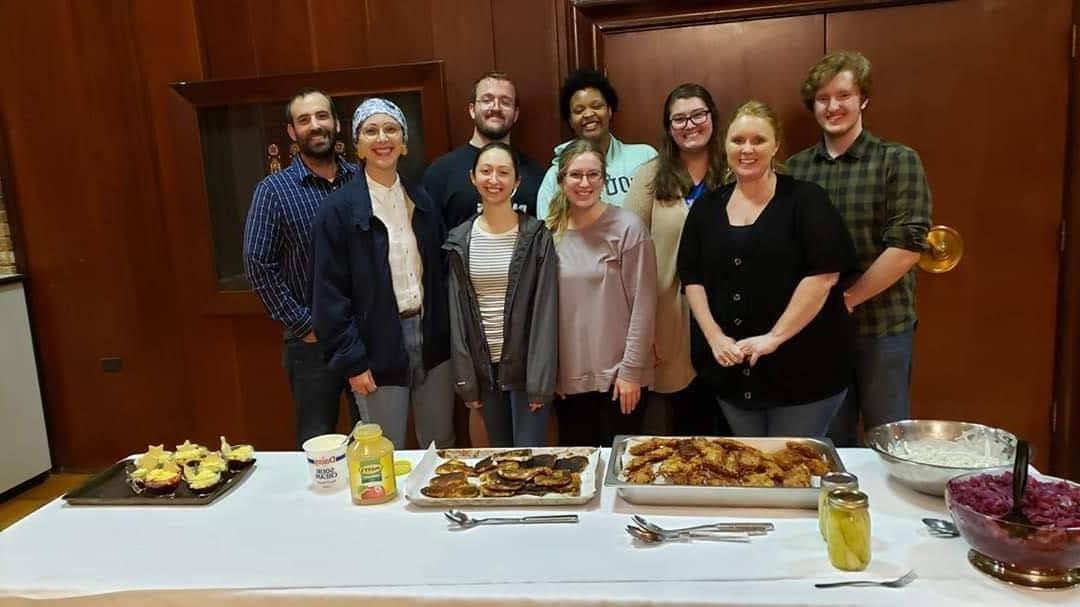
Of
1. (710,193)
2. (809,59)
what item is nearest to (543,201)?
(710,193)

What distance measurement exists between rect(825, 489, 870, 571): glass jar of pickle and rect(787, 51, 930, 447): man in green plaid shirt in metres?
1.15

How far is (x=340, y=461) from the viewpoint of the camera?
1.62 m

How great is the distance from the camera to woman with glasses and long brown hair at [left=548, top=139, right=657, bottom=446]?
7.13 feet

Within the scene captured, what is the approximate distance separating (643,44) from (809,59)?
610 mm

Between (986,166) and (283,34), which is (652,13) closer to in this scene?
(986,166)

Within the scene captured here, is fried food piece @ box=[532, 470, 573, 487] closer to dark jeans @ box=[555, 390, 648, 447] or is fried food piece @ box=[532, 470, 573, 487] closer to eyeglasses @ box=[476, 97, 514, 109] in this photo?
dark jeans @ box=[555, 390, 648, 447]

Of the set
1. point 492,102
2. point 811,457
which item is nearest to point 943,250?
point 811,457

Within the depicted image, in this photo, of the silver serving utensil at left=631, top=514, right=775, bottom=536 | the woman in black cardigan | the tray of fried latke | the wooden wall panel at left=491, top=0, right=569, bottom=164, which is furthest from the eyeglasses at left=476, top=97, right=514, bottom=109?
the silver serving utensil at left=631, top=514, right=775, bottom=536

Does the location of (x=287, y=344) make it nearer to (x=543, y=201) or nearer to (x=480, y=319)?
(x=480, y=319)

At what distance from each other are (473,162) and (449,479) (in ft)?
4.47

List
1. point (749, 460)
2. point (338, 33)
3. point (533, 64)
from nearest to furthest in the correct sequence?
point (749, 460), point (533, 64), point (338, 33)

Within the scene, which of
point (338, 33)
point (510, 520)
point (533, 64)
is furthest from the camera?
point (338, 33)

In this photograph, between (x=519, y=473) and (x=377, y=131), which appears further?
(x=377, y=131)

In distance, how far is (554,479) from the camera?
1529mm
